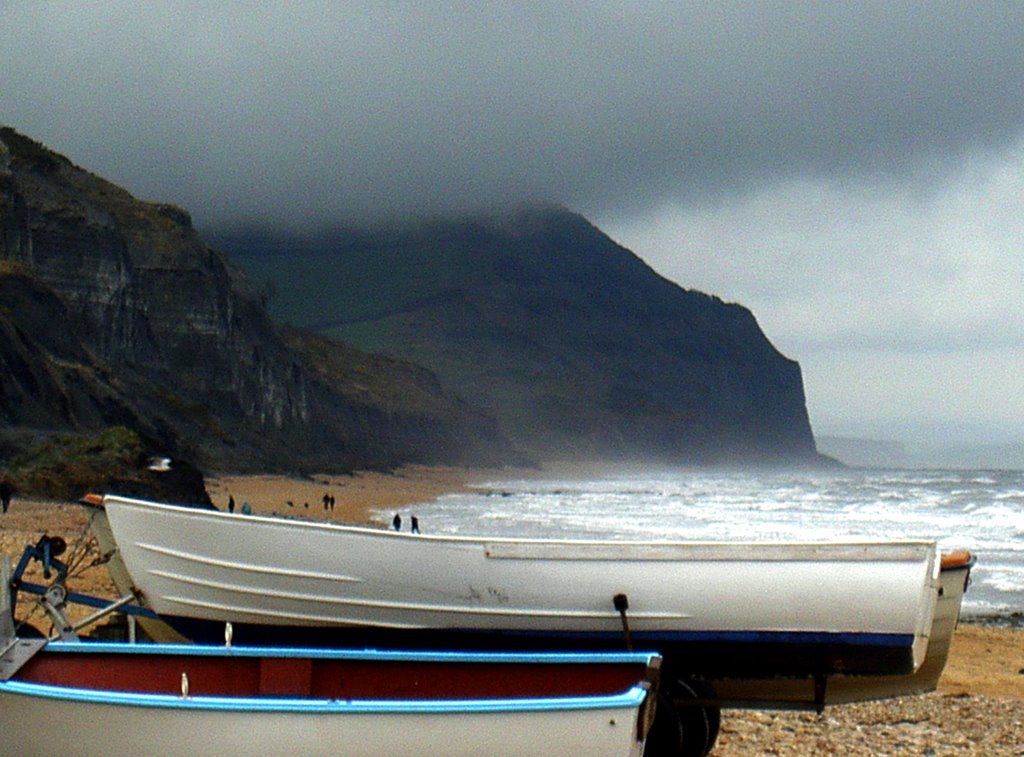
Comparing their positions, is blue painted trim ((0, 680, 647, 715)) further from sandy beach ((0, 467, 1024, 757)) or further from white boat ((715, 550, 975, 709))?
white boat ((715, 550, 975, 709))

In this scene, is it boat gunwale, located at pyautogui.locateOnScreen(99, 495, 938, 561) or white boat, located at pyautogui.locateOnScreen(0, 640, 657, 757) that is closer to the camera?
white boat, located at pyautogui.locateOnScreen(0, 640, 657, 757)

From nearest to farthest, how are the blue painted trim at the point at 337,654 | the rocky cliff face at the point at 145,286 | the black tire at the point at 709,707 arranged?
the blue painted trim at the point at 337,654 < the black tire at the point at 709,707 < the rocky cliff face at the point at 145,286

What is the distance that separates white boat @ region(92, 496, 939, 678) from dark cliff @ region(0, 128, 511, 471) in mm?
33747

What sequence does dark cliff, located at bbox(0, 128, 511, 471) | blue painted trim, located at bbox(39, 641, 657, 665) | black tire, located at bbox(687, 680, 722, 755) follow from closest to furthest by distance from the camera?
1. blue painted trim, located at bbox(39, 641, 657, 665)
2. black tire, located at bbox(687, 680, 722, 755)
3. dark cliff, located at bbox(0, 128, 511, 471)

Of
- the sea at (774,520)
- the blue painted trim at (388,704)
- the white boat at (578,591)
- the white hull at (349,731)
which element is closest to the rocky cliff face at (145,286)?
the sea at (774,520)

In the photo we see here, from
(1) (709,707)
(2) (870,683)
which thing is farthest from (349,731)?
(2) (870,683)

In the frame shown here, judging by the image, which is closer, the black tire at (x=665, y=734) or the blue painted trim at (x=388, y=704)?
the blue painted trim at (x=388, y=704)

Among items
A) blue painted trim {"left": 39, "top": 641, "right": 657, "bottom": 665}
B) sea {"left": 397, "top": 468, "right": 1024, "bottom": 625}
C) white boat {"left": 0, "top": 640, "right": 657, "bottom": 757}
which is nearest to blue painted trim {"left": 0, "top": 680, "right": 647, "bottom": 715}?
white boat {"left": 0, "top": 640, "right": 657, "bottom": 757}

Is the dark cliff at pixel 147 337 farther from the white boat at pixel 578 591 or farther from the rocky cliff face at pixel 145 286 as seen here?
the white boat at pixel 578 591

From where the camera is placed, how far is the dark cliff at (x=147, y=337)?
5162 centimetres

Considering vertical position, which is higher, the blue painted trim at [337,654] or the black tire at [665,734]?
the blue painted trim at [337,654]

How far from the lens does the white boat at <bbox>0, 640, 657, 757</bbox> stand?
21.7 feet

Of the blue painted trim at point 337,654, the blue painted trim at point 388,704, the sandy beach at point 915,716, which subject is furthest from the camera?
the sandy beach at point 915,716

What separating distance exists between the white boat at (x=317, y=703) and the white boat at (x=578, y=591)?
109 cm
